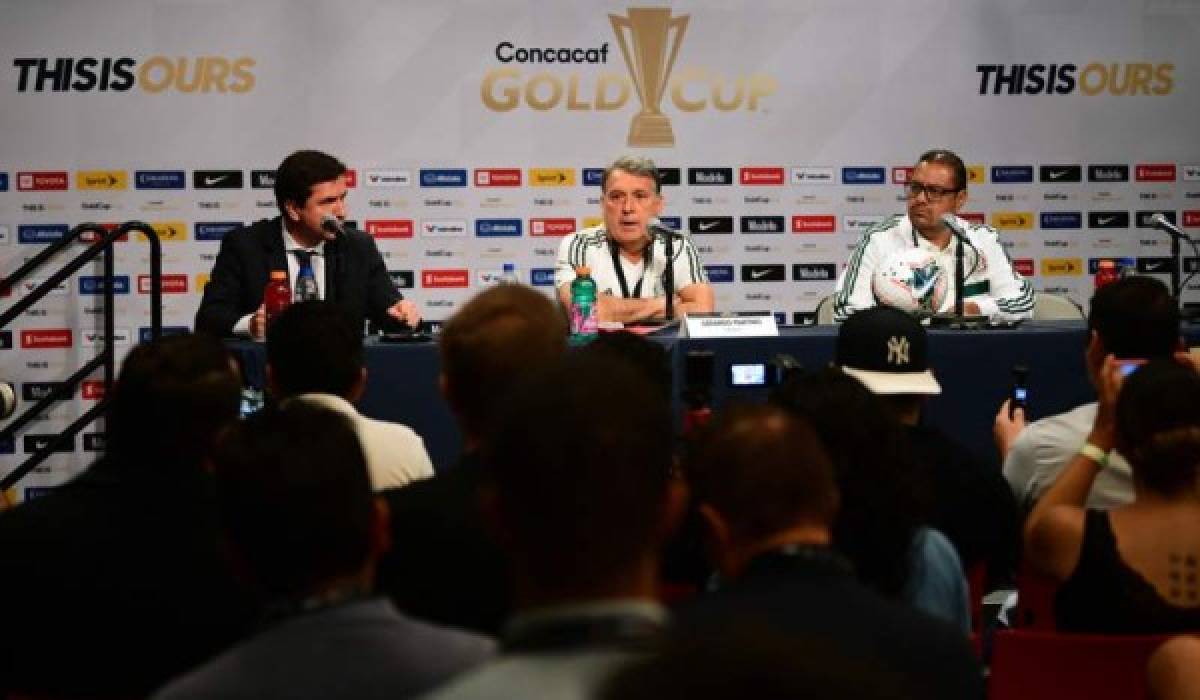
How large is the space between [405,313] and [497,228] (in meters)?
2.40

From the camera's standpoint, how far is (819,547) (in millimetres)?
1818

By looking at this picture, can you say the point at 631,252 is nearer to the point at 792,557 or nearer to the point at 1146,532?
the point at 1146,532

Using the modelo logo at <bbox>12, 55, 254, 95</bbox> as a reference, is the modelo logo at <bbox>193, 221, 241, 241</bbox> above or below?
below

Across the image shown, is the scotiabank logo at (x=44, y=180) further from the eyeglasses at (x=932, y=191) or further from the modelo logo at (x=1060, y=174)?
the modelo logo at (x=1060, y=174)

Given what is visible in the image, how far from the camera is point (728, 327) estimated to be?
5391mm

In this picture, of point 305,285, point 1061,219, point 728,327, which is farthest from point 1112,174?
point 305,285

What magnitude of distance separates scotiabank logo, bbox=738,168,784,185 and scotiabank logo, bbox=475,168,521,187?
1096mm

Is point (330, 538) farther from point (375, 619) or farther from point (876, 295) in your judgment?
point (876, 295)

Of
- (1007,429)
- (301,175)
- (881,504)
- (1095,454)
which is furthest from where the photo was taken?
(301,175)

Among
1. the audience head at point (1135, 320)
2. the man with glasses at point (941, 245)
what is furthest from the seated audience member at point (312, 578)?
the man with glasses at point (941, 245)

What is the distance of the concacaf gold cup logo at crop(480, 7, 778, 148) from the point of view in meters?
8.07

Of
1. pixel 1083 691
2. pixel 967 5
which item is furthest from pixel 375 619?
pixel 967 5

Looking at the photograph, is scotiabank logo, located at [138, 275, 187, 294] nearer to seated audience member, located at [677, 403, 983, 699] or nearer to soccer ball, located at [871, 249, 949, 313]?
soccer ball, located at [871, 249, 949, 313]

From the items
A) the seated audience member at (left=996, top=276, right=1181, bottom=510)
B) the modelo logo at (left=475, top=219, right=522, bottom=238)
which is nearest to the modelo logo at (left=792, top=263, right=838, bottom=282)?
the modelo logo at (left=475, top=219, right=522, bottom=238)
